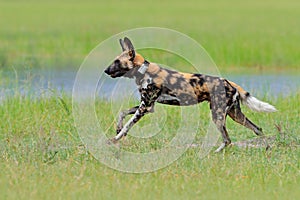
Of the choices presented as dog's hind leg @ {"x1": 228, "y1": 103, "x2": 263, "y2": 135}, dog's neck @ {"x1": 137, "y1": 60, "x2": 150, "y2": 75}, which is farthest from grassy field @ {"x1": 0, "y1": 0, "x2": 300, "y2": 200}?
dog's neck @ {"x1": 137, "y1": 60, "x2": 150, "y2": 75}

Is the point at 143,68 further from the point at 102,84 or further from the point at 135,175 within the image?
the point at 102,84

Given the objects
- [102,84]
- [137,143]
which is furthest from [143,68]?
[102,84]

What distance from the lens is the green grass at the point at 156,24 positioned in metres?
18.8

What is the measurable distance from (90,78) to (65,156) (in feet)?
14.6

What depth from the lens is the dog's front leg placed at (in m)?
8.64

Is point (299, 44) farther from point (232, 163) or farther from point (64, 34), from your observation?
point (232, 163)

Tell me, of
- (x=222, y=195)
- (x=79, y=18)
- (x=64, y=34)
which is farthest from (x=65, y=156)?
(x=79, y=18)

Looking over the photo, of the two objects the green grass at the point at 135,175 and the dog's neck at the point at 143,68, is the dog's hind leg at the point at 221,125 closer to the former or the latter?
the green grass at the point at 135,175

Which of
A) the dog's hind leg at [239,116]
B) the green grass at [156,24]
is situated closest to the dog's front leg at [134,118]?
the dog's hind leg at [239,116]

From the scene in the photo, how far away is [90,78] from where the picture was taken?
1289cm

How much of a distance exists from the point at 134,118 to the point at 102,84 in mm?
6435

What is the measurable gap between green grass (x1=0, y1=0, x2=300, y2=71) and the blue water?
398 mm

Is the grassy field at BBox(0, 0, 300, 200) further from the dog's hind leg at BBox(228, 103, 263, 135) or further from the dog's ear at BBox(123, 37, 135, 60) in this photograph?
the dog's ear at BBox(123, 37, 135, 60)

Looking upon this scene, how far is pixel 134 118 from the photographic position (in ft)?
28.5
